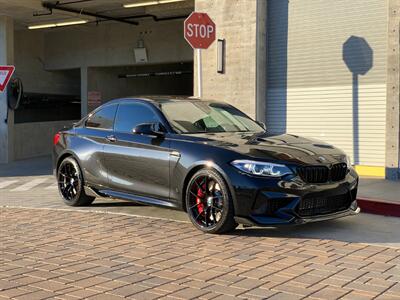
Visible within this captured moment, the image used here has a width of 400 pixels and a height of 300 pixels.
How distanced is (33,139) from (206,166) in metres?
14.9

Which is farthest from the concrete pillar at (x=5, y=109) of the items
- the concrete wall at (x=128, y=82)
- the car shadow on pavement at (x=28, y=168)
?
the concrete wall at (x=128, y=82)

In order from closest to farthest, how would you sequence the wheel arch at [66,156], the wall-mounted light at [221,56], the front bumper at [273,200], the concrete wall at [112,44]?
the front bumper at [273,200], the wheel arch at [66,156], the wall-mounted light at [221,56], the concrete wall at [112,44]

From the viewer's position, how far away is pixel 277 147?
249 inches

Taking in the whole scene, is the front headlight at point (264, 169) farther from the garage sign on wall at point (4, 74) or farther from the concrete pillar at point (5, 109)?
the concrete pillar at point (5, 109)

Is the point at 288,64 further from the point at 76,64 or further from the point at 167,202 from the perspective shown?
the point at 76,64

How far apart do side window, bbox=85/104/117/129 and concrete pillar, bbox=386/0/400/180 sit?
5.28m

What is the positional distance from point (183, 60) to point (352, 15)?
8395mm

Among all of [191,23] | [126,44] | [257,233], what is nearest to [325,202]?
[257,233]

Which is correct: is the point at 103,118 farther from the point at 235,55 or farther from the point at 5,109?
the point at 5,109

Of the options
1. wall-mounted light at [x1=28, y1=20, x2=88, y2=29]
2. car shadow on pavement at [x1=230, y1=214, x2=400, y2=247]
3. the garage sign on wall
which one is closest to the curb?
car shadow on pavement at [x1=230, y1=214, x2=400, y2=247]

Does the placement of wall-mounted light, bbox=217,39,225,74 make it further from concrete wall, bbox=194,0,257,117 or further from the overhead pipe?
the overhead pipe

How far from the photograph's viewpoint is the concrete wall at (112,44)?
19031 millimetres

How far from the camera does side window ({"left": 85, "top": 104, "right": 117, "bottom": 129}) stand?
798cm

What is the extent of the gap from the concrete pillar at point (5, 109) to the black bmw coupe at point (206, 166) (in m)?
10.2
